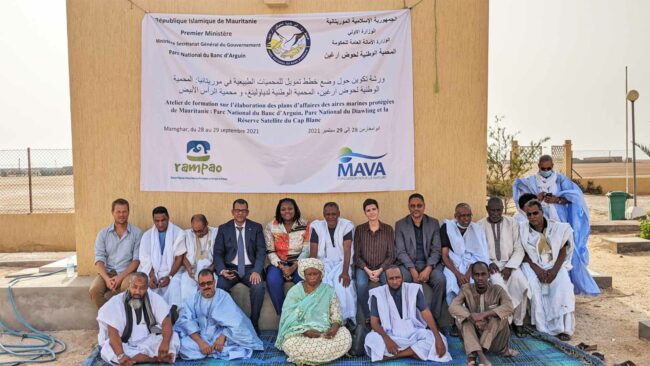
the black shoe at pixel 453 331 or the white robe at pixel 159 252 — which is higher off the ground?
the white robe at pixel 159 252

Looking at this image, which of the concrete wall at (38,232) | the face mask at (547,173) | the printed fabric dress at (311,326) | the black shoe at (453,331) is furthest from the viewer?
the concrete wall at (38,232)

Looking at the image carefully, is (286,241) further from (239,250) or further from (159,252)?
(159,252)

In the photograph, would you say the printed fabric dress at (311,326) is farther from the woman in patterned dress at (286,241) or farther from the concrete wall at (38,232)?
the concrete wall at (38,232)

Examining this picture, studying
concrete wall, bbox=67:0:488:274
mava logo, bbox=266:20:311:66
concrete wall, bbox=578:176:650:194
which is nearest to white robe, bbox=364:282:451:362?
concrete wall, bbox=67:0:488:274

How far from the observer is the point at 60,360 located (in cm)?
457

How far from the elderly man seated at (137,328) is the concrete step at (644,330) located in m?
4.26

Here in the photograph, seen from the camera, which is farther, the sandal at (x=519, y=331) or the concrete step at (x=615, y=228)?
the concrete step at (x=615, y=228)

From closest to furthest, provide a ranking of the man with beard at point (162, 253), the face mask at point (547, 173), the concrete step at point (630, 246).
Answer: the man with beard at point (162, 253), the face mask at point (547, 173), the concrete step at point (630, 246)

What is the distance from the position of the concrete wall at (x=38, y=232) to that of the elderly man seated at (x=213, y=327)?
7.08 m

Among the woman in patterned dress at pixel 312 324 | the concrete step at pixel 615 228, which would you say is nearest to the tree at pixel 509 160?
the concrete step at pixel 615 228

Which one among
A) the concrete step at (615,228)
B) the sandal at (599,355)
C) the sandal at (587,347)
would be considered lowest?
the sandal at (599,355)

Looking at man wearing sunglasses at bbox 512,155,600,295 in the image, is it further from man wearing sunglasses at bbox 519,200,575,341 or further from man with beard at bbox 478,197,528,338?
man with beard at bbox 478,197,528,338

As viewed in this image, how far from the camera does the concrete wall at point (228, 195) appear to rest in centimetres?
554

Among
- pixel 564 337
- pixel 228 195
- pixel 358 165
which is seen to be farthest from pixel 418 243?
pixel 228 195
